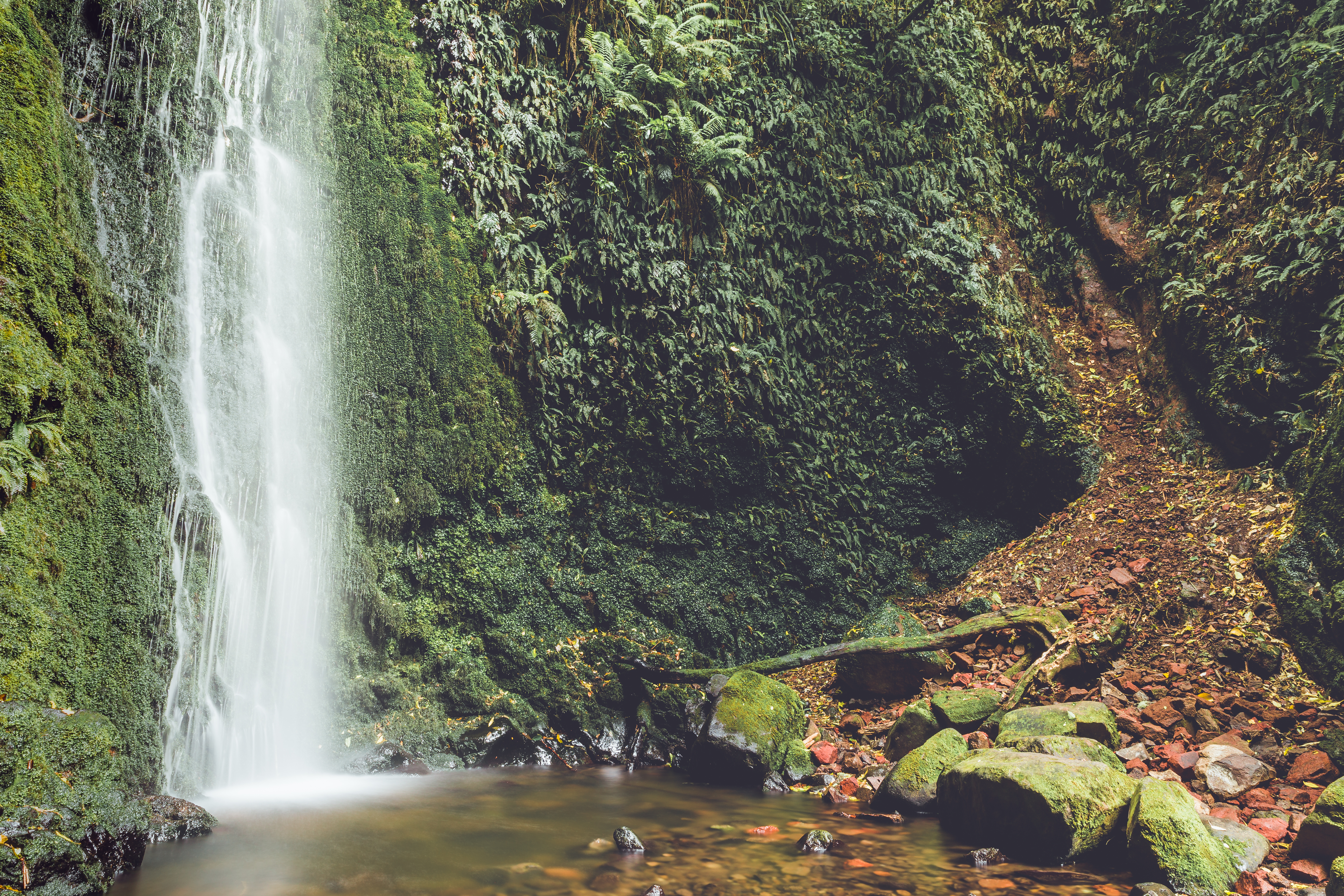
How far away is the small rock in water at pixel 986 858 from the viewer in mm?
4805

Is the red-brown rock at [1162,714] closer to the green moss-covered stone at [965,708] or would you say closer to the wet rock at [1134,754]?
the wet rock at [1134,754]

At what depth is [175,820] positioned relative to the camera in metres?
4.92

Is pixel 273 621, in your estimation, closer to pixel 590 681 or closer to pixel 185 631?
pixel 185 631

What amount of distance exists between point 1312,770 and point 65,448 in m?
9.19

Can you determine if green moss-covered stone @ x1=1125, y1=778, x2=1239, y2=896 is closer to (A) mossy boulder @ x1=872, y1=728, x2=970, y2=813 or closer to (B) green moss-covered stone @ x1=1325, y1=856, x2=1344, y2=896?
(B) green moss-covered stone @ x1=1325, y1=856, x2=1344, y2=896

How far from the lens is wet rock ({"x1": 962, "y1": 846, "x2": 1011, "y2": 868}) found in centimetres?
480

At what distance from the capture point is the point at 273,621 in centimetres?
725

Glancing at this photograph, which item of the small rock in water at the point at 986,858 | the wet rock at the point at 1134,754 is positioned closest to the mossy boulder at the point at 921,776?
the small rock in water at the point at 986,858

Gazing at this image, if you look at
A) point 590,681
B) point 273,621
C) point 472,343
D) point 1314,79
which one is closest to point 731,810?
point 590,681

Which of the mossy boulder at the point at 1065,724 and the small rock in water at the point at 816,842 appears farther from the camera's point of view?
the mossy boulder at the point at 1065,724

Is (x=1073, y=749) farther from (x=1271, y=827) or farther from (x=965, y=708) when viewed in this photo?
(x=965, y=708)

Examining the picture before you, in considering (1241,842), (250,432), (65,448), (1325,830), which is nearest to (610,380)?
(250,432)

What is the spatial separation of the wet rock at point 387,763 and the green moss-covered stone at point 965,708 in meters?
5.44

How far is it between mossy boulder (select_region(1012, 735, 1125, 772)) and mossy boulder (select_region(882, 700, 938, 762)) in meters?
1.21
